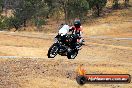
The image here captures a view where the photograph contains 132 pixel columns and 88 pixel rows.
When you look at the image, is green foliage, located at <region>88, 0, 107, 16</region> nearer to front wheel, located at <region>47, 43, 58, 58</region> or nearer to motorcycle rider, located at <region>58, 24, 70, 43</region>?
front wheel, located at <region>47, 43, 58, 58</region>

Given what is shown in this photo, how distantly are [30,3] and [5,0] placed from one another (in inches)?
1142

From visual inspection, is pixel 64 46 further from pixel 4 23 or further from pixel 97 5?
pixel 97 5

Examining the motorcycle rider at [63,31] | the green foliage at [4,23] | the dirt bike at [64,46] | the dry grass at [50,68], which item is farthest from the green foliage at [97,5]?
the motorcycle rider at [63,31]

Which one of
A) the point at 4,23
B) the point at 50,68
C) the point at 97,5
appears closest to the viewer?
the point at 50,68

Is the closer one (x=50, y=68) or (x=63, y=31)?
(x=63, y=31)

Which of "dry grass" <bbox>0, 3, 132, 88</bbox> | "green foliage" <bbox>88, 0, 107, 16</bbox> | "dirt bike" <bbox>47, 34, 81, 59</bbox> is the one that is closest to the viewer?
"dry grass" <bbox>0, 3, 132, 88</bbox>

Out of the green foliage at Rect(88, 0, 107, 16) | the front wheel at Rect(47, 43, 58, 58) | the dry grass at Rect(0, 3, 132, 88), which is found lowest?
the green foliage at Rect(88, 0, 107, 16)

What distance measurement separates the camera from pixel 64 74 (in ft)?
71.6

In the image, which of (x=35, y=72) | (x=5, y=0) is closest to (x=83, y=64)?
(x=35, y=72)

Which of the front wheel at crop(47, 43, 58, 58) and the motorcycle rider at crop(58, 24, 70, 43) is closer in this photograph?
the motorcycle rider at crop(58, 24, 70, 43)

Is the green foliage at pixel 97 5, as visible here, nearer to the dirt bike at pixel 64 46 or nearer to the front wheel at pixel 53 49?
the dirt bike at pixel 64 46

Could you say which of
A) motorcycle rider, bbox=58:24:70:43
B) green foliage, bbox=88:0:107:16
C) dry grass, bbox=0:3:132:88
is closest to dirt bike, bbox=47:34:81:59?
motorcycle rider, bbox=58:24:70:43

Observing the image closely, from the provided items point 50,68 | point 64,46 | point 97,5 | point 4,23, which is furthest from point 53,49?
point 97,5

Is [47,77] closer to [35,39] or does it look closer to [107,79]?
[107,79]
